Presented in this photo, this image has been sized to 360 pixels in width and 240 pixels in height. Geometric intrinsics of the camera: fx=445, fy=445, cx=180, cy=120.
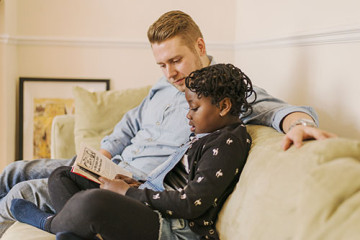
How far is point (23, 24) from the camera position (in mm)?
3107

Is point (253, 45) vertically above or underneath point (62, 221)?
above

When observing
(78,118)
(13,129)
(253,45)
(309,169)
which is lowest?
(13,129)

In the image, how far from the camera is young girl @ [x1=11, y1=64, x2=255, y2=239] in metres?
1.23

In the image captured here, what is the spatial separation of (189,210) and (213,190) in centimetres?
9

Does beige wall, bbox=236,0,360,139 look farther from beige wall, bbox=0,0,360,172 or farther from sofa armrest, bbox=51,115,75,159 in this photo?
sofa armrest, bbox=51,115,75,159

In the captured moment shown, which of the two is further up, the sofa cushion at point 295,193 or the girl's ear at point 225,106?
the girl's ear at point 225,106

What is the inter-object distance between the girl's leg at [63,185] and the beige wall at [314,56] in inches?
38.2

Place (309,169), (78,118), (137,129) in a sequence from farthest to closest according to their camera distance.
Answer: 1. (78,118)
2. (137,129)
3. (309,169)

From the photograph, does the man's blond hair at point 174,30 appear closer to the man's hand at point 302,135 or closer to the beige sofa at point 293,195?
the beige sofa at point 293,195

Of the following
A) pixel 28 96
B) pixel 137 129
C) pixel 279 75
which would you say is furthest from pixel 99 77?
pixel 279 75

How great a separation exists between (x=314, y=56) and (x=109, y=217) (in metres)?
1.15

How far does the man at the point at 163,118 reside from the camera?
177cm

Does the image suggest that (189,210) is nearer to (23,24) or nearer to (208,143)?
(208,143)

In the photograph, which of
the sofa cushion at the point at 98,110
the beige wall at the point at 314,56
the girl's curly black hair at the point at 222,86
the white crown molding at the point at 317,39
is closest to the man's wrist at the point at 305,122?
the girl's curly black hair at the point at 222,86
